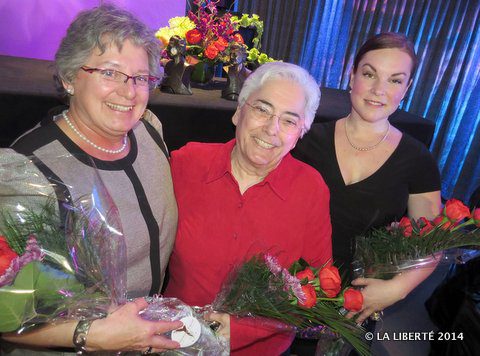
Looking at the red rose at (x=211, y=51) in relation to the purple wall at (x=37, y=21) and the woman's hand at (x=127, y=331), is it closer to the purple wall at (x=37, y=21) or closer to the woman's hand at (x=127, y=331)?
the woman's hand at (x=127, y=331)

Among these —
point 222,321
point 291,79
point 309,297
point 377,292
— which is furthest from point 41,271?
point 377,292

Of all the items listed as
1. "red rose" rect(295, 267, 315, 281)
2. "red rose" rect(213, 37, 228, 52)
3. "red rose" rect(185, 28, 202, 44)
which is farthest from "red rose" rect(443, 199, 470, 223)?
"red rose" rect(185, 28, 202, 44)

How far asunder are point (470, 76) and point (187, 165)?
17.9 feet

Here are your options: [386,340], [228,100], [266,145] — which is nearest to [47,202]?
[266,145]

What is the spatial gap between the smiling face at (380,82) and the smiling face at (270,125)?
449 mm

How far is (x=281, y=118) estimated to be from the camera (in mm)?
1480

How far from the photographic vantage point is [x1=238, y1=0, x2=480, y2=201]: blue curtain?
5.58m

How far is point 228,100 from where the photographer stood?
2662mm

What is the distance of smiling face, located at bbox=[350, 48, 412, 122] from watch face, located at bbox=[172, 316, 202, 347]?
4.00 feet

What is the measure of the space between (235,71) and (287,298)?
1.94 metres

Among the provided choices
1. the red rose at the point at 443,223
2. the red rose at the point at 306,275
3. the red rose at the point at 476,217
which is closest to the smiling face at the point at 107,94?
the red rose at the point at 306,275

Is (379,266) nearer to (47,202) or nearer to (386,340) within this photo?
(47,202)

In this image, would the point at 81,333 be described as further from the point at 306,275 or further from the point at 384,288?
the point at 384,288

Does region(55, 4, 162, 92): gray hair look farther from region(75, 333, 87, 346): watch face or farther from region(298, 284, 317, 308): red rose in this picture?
region(298, 284, 317, 308): red rose
